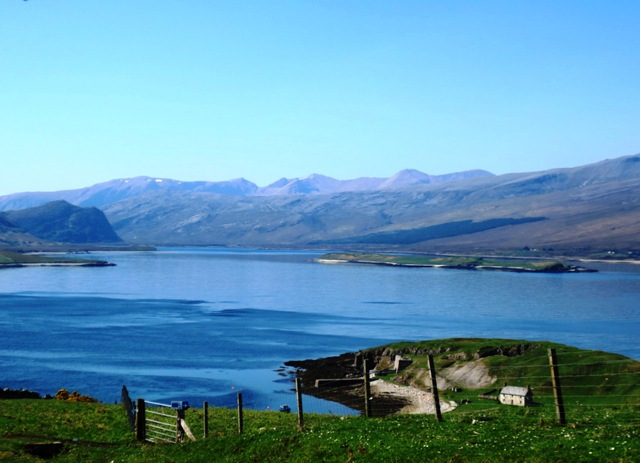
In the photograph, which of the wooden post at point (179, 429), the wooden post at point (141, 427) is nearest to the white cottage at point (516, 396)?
the wooden post at point (179, 429)

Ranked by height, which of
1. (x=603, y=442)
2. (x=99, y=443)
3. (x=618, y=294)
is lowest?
(x=618, y=294)

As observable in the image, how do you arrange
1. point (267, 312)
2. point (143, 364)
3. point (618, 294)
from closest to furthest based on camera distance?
point (143, 364), point (267, 312), point (618, 294)

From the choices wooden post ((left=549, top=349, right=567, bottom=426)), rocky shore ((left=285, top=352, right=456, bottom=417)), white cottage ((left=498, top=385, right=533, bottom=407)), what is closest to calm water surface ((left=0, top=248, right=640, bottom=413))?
rocky shore ((left=285, top=352, right=456, bottom=417))

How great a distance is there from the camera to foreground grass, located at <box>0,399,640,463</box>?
17844 millimetres

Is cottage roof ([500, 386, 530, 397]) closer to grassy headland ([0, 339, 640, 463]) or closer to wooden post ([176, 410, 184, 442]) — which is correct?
grassy headland ([0, 339, 640, 463])

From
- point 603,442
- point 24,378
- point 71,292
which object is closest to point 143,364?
point 24,378

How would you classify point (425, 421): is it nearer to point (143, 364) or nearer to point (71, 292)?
point (143, 364)

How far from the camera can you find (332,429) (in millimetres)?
22672

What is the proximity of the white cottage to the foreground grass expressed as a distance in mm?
29511

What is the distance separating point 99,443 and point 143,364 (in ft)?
236

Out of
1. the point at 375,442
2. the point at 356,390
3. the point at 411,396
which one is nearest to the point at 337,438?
the point at 375,442

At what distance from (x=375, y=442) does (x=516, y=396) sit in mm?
43000

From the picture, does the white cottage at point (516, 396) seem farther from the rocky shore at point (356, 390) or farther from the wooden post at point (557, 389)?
the wooden post at point (557, 389)

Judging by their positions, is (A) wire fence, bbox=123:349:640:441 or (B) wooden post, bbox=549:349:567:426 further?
(A) wire fence, bbox=123:349:640:441
